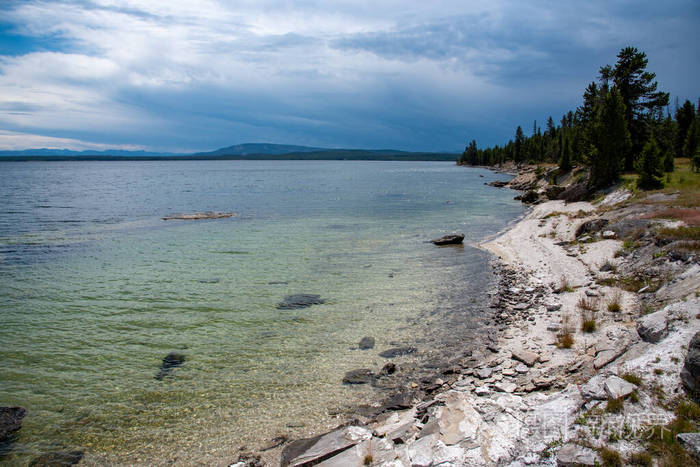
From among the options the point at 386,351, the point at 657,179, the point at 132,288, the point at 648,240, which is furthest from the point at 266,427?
the point at 657,179

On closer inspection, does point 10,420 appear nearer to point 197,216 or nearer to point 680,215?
point 680,215

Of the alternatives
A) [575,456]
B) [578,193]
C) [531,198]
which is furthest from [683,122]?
[575,456]

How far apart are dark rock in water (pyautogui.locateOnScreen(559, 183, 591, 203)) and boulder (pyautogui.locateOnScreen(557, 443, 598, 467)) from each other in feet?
152

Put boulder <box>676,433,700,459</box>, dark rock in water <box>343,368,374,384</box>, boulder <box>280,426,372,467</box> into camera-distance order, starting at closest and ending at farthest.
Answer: boulder <box>676,433,700,459</box>, boulder <box>280,426,372,467</box>, dark rock in water <box>343,368,374,384</box>

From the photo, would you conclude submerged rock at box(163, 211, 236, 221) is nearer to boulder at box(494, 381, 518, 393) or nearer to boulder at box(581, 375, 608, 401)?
boulder at box(494, 381, 518, 393)

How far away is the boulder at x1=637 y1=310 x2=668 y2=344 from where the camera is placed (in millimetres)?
9844

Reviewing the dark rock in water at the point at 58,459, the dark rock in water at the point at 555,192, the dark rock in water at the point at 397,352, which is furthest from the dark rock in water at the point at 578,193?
the dark rock in water at the point at 58,459

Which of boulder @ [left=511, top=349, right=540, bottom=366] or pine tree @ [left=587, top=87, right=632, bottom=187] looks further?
pine tree @ [left=587, top=87, right=632, bottom=187]

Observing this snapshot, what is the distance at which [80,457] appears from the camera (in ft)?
Answer: 30.4

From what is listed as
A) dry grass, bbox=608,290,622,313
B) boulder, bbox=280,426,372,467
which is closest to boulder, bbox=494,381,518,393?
boulder, bbox=280,426,372,467

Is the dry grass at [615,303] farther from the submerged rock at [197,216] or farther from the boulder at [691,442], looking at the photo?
the submerged rock at [197,216]

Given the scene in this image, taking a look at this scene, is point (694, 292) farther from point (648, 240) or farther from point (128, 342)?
point (128, 342)

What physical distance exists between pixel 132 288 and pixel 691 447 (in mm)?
23291

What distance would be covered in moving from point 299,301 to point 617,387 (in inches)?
553
